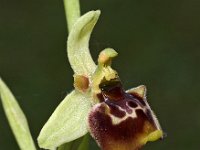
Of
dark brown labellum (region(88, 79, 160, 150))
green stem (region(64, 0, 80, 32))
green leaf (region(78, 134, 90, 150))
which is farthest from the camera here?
green stem (region(64, 0, 80, 32))

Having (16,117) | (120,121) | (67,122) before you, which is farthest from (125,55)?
(120,121)

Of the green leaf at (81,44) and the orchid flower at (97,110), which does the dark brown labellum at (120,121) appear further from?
the green leaf at (81,44)

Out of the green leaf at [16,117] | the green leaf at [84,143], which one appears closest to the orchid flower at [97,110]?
the green leaf at [84,143]

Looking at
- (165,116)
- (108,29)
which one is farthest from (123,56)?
(165,116)

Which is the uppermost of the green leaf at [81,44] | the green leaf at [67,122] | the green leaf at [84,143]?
the green leaf at [81,44]

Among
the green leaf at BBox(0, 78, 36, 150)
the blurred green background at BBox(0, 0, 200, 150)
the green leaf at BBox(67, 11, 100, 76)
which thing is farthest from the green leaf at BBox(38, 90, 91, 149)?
the blurred green background at BBox(0, 0, 200, 150)

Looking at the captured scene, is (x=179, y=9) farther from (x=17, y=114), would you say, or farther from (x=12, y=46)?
(x=17, y=114)

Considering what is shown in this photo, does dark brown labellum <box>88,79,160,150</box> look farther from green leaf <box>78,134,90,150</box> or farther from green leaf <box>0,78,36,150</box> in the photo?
green leaf <box>0,78,36,150</box>

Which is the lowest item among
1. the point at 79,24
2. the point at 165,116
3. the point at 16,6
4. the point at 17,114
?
the point at 165,116

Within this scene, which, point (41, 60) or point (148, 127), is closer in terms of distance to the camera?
point (148, 127)
